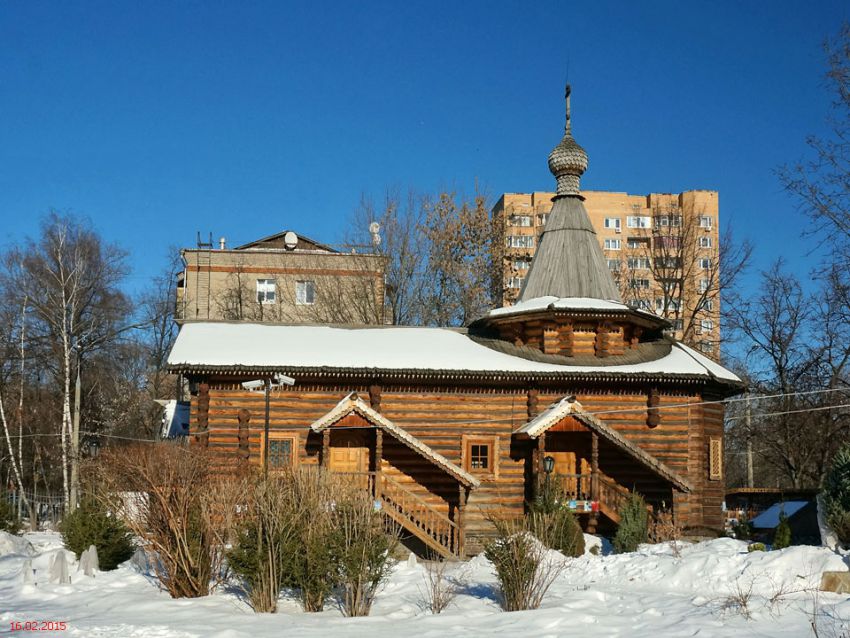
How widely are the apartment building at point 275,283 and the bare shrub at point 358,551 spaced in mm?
24900

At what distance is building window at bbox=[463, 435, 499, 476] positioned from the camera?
69.7ft

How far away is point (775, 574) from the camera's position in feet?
39.2

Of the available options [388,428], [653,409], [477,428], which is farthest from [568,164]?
[388,428]

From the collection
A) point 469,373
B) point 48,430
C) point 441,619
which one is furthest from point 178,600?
point 48,430

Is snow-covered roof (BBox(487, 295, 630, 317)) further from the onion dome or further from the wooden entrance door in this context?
the wooden entrance door

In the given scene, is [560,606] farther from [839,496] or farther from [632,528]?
[632,528]

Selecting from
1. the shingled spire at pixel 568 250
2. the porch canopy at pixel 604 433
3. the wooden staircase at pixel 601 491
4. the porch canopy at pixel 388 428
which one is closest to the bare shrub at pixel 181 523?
the porch canopy at pixel 388 428

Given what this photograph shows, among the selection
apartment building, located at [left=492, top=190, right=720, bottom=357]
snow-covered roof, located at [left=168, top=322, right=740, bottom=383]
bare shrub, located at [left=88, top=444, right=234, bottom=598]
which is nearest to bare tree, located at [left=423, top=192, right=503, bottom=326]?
apartment building, located at [left=492, top=190, right=720, bottom=357]

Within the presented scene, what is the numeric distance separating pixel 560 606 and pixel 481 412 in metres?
10.00

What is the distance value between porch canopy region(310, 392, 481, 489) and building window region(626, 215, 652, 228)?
49944 millimetres

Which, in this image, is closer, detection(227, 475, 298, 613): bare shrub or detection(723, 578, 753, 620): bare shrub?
detection(723, 578, 753, 620): bare shrub

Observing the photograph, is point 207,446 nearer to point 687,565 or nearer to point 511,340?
point 511,340

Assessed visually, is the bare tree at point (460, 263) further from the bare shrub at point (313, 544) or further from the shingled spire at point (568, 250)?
the bare shrub at point (313, 544)

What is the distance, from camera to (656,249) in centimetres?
4191
